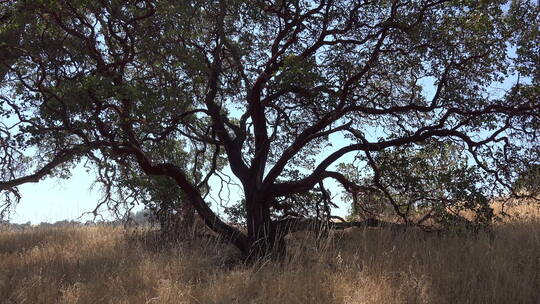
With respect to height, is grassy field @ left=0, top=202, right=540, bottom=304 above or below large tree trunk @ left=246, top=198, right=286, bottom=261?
below

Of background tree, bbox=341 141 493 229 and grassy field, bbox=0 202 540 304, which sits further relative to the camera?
background tree, bbox=341 141 493 229

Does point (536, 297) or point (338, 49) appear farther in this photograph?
point (338, 49)

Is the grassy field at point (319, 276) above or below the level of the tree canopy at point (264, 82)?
below

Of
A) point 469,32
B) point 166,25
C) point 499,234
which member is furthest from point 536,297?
point 166,25

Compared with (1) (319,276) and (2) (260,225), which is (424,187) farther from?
(1) (319,276)

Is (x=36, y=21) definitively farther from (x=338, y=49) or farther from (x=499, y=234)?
(x=499, y=234)

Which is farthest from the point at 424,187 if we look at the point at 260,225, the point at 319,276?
the point at 319,276

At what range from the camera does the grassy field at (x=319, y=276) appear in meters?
5.12

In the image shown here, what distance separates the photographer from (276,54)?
9961 mm

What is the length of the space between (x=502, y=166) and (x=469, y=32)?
9.42ft

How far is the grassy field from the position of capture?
5.12m

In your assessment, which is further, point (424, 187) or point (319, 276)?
point (424, 187)

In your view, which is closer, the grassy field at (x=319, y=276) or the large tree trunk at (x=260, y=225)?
the grassy field at (x=319, y=276)

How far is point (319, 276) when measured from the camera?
5449 millimetres
